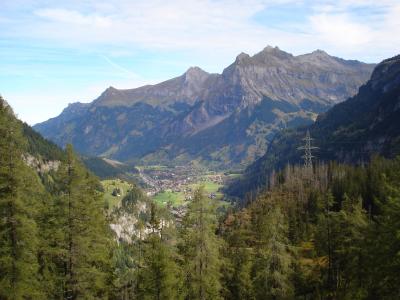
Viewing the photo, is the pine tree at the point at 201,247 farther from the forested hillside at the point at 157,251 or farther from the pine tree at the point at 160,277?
the pine tree at the point at 160,277

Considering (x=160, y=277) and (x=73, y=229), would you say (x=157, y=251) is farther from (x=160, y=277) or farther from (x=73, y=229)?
(x=73, y=229)

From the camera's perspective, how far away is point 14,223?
3756 centimetres

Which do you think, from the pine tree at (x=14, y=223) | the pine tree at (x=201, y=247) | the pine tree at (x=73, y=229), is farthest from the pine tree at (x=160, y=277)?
the pine tree at (x=14, y=223)

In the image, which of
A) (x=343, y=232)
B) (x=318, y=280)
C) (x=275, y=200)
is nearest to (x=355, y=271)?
(x=343, y=232)

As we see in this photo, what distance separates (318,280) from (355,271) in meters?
19.0

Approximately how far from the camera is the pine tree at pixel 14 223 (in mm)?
36906

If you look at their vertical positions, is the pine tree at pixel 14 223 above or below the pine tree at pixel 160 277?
above

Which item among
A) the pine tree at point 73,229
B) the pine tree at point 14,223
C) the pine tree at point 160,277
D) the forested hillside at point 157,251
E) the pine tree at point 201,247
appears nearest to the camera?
the pine tree at point 14,223

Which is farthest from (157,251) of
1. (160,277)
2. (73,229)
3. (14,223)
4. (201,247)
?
(14,223)

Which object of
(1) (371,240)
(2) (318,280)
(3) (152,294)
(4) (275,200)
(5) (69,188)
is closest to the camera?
(5) (69,188)

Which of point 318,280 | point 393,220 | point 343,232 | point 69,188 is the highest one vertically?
point 69,188

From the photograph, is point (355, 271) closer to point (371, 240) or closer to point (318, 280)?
point (371, 240)

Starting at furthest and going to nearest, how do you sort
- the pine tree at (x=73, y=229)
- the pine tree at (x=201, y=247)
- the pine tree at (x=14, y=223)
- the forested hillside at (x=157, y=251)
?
the pine tree at (x=201, y=247) → the pine tree at (x=73, y=229) → the forested hillside at (x=157, y=251) → the pine tree at (x=14, y=223)

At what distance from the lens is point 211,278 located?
158 feet
